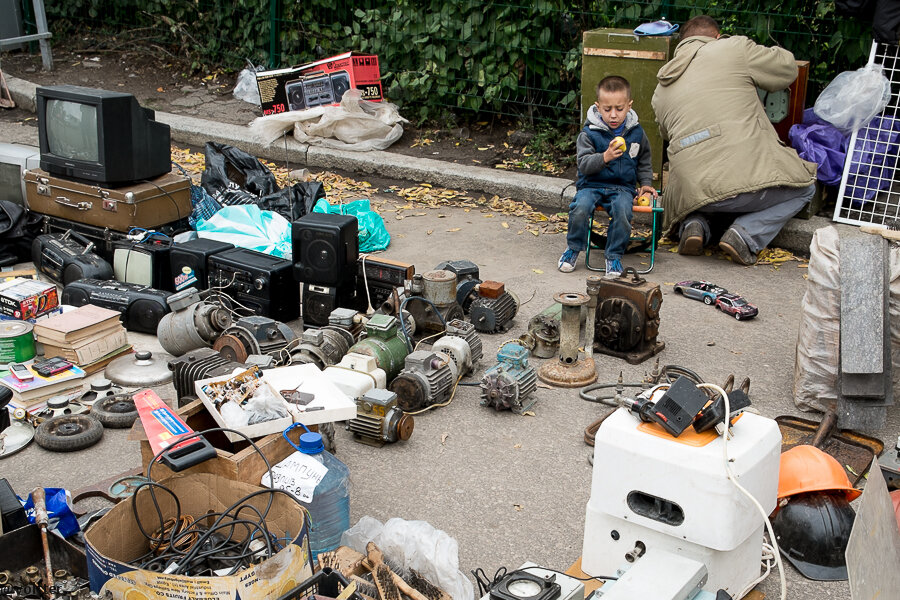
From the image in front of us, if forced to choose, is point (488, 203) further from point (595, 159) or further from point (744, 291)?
point (744, 291)

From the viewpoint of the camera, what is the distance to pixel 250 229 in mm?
6746

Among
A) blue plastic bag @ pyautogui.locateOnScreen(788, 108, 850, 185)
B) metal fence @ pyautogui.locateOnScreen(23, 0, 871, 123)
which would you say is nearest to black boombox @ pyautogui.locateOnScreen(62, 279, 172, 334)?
metal fence @ pyautogui.locateOnScreen(23, 0, 871, 123)

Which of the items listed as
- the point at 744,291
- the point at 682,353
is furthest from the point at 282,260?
the point at 744,291

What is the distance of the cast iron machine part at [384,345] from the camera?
4.77 m

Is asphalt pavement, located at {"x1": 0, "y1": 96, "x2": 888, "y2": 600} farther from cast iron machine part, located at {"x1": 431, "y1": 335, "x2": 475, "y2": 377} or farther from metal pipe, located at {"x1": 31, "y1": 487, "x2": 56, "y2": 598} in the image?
metal pipe, located at {"x1": 31, "y1": 487, "x2": 56, "y2": 598}

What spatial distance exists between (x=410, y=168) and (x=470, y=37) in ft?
5.55

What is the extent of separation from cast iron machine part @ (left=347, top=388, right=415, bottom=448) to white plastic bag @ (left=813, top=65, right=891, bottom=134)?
15.1 feet

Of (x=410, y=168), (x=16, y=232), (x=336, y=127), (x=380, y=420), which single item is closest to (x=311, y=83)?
(x=336, y=127)

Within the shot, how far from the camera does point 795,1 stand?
25.5 feet

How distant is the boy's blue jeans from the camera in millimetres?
6461

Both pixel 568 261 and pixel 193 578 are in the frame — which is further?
pixel 568 261

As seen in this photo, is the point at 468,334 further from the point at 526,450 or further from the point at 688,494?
the point at 688,494

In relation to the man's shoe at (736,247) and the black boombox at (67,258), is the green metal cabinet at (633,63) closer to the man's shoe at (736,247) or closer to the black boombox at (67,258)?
the man's shoe at (736,247)

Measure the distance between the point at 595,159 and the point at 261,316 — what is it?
2578 millimetres
